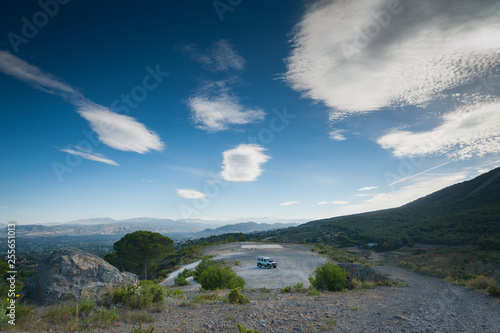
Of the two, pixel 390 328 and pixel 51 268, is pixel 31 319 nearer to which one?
pixel 51 268

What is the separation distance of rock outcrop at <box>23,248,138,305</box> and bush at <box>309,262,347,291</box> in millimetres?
10905

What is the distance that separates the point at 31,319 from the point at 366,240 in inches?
2220

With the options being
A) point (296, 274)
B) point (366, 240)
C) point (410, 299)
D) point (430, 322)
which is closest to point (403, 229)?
point (366, 240)

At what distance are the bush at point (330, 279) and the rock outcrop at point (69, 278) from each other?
10.9 metres

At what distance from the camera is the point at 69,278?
8430 millimetres

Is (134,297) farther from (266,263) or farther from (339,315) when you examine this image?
(266,263)

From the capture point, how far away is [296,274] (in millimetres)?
20984

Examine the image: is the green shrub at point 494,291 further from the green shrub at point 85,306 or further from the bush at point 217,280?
the green shrub at point 85,306

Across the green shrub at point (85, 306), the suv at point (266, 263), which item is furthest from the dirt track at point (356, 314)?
the suv at point (266, 263)

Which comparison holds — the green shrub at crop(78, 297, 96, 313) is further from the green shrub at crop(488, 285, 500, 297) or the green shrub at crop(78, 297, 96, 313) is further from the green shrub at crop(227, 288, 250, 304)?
the green shrub at crop(488, 285, 500, 297)

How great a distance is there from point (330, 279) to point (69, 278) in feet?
44.4

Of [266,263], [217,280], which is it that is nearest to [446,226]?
[266,263]

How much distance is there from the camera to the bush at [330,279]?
1394 cm

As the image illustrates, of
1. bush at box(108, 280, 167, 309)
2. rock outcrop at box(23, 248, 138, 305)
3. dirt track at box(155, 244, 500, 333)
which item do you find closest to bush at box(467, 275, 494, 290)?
dirt track at box(155, 244, 500, 333)
